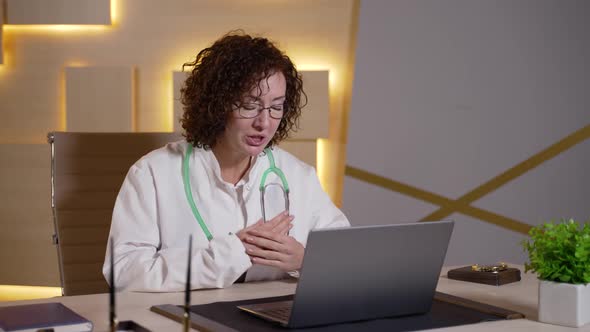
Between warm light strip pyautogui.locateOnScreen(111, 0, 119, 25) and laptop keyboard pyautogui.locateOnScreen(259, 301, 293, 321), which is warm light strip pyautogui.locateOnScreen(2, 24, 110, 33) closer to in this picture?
warm light strip pyautogui.locateOnScreen(111, 0, 119, 25)

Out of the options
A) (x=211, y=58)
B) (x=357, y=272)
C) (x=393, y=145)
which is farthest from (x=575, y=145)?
(x=357, y=272)

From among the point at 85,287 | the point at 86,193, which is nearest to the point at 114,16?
the point at 86,193

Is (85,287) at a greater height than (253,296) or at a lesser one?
lesser

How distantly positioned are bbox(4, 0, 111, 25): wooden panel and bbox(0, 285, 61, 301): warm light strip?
1430 mm

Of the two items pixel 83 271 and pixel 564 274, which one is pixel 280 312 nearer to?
pixel 564 274

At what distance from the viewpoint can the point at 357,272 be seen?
1.48m

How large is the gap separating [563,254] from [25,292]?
3281 mm

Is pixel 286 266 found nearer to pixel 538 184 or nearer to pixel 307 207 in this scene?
pixel 307 207

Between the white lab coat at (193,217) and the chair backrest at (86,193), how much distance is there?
39 centimetres

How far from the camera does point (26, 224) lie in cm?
407

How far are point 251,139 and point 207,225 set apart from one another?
29 cm

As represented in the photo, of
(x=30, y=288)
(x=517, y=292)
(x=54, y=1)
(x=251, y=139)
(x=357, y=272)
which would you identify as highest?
(x=54, y=1)

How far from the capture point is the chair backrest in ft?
8.46

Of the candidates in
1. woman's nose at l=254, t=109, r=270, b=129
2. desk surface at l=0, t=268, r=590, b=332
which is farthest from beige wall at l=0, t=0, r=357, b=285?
desk surface at l=0, t=268, r=590, b=332
